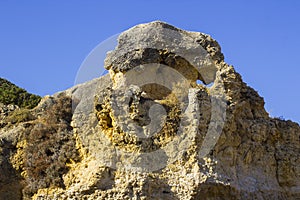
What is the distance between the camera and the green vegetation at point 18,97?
98.4 ft

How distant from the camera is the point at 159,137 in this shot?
1449 centimetres

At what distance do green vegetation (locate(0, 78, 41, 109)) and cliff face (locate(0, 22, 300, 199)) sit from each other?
12.2m

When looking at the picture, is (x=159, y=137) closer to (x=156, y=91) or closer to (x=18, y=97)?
(x=156, y=91)

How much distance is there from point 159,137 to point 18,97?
18.6 meters

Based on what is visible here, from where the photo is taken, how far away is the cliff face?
46.1 feet

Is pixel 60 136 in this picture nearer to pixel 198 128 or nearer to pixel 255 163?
pixel 198 128

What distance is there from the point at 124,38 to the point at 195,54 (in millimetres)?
2025

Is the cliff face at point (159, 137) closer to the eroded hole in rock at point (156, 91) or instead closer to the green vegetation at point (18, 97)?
the eroded hole in rock at point (156, 91)

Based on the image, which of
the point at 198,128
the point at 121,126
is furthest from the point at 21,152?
the point at 198,128

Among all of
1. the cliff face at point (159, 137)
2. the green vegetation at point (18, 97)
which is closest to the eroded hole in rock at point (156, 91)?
the cliff face at point (159, 137)

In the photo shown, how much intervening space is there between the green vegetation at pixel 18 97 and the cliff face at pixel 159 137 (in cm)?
1221

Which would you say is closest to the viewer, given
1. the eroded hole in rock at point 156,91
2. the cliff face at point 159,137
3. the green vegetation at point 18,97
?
the cliff face at point 159,137

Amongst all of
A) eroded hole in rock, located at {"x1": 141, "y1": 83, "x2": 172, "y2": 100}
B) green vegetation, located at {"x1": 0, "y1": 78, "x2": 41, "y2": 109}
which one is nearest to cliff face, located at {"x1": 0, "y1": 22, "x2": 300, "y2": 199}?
eroded hole in rock, located at {"x1": 141, "y1": 83, "x2": 172, "y2": 100}

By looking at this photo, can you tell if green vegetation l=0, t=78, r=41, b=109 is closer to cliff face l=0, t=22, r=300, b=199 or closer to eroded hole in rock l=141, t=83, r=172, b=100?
cliff face l=0, t=22, r=300, b=199
